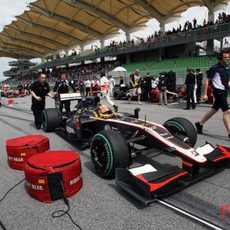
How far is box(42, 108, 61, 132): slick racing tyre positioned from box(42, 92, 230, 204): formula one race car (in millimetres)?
1817

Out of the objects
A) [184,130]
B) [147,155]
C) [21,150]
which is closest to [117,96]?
[147,155]

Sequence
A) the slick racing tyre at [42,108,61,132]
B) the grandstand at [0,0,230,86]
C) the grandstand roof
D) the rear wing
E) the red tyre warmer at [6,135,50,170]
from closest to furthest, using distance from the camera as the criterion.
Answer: the red tyre warmer at [6,135,50,170] → the slick racing tyre at [42,108,61,132] → the rear wing → the grandstand at [0,0,230,86] → the grandstand roof

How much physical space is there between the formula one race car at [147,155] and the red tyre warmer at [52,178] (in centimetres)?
50

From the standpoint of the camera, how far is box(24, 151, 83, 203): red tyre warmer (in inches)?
107

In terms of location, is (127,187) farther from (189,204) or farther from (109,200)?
(189,204)

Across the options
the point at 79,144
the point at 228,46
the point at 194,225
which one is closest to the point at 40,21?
the point at 228,46

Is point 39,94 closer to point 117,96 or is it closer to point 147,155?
point 147,155

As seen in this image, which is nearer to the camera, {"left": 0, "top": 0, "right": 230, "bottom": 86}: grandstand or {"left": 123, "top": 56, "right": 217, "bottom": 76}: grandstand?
{"left": 123, "top": 56, "right": 217, "bottom": 76}: grandstand

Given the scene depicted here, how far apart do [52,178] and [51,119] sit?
11.9 ft

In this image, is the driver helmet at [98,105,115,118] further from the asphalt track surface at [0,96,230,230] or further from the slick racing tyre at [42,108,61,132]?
the slick racing tyre at [42,108,61,132]

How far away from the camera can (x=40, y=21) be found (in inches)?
1731

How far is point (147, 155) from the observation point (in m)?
4.06

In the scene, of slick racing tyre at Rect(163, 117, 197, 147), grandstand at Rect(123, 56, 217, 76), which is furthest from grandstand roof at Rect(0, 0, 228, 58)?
slick racing tyre at Rect(163, 117, 197, 147)

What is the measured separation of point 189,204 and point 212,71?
3.23 m
